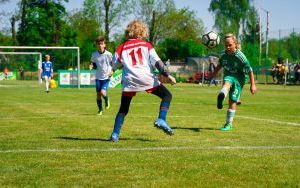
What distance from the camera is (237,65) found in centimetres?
1102

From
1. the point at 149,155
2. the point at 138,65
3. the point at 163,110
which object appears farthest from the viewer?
the point at 163,110

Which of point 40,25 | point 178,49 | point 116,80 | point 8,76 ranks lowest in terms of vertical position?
point 8,76

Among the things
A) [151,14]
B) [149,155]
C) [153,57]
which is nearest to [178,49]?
[151,14]

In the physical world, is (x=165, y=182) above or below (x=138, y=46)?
below

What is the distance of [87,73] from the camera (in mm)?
38750

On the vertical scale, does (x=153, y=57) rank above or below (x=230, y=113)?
above

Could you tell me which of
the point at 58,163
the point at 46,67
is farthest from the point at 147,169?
the point at 46,67

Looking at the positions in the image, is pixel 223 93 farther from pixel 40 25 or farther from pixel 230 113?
pixel 40 25

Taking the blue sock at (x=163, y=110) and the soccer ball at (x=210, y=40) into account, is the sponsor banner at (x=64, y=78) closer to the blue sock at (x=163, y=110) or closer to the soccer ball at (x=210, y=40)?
the soccer ball at (x=210, y=40)

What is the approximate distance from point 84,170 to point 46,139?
2.88 metres

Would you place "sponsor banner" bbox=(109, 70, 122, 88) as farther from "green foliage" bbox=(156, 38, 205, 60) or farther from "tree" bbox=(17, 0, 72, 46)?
"green foliage" bbox=(156, 38, 205, 60)

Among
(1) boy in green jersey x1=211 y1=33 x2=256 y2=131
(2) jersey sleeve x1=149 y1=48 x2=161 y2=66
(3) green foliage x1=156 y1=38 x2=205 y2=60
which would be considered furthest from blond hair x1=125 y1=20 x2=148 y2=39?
(3) green foliage x1=156 y1=38 x2=205 y2=60

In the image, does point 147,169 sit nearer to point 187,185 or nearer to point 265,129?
point 187,185

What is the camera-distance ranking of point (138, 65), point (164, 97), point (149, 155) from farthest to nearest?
point (164, 97) → point (138, 65) → point (149, 155)
